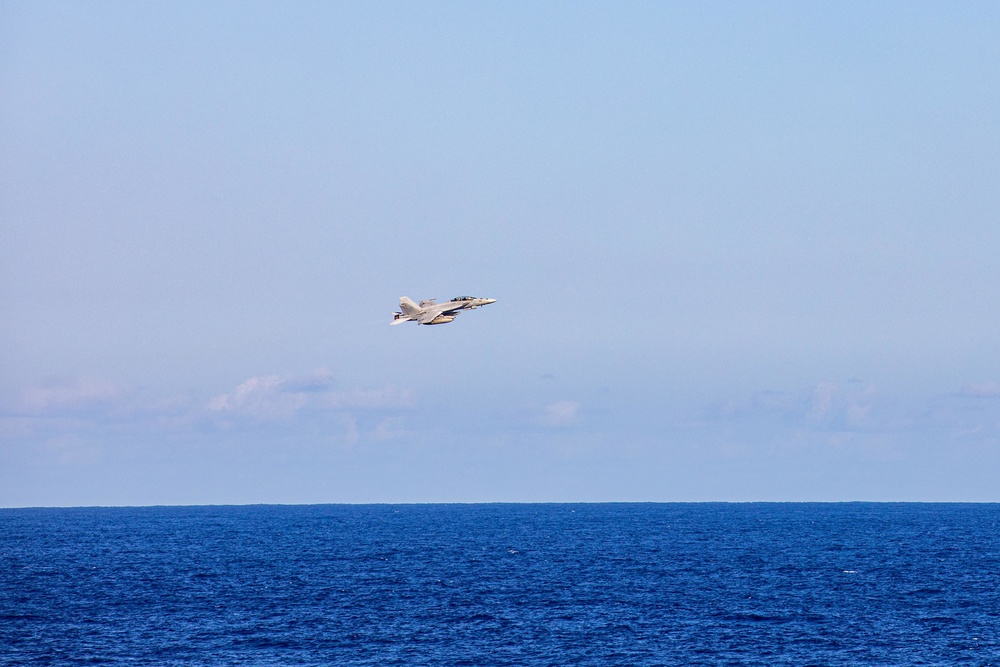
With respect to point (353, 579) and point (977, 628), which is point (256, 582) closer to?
point (353, 579)

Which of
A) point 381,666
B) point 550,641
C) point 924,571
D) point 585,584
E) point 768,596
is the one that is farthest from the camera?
point 924,571

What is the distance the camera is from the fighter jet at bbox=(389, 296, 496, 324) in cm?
11244

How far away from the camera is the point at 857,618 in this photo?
447 feet

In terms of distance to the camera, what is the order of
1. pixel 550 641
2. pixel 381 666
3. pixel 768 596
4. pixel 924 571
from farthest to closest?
pixel 924 571
pixel 768 596
pixel 550 641
pixel 381 666

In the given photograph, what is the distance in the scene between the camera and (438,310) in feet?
370

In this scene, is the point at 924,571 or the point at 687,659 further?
the point at 924,571

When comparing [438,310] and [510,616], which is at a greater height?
[438,310]

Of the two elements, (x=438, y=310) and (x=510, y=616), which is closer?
(x=438, y=310)

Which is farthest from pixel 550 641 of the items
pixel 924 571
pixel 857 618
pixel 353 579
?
pixel 924 571

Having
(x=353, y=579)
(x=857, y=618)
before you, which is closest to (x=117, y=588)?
(x=353, y=579)

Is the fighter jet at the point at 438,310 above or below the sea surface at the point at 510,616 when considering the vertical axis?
above

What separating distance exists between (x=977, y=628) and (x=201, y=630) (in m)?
91.6

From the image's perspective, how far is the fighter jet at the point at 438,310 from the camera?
112 metres

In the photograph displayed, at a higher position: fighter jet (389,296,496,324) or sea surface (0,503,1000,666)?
fighter jet (389,296,496,324)
